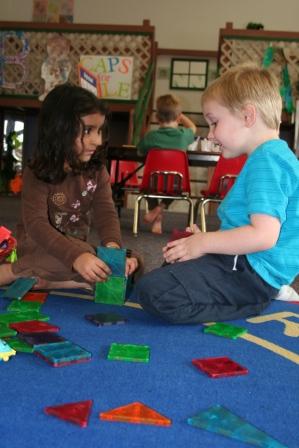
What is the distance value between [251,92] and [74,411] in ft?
2.28

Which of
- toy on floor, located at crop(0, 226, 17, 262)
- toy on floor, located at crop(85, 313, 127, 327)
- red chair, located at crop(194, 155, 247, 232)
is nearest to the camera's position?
toy on floor, located at crop(85, 313, 127, 327)

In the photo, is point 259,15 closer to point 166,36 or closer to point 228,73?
point 166,36

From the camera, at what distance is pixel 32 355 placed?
801mm

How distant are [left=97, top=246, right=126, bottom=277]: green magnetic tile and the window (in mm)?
4502

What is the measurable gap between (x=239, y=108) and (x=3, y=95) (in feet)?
13.3

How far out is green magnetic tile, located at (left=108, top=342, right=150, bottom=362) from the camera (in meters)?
0.79

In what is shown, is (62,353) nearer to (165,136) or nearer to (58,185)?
(58,185)

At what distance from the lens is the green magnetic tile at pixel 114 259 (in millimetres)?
1149

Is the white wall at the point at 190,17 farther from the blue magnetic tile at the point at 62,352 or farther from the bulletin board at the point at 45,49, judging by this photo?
the blue magnetic tile at the point at 62,352

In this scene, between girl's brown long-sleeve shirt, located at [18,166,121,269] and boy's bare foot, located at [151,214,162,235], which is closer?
girl's brown long-sleeve shirt, located at [18,166,121,269]

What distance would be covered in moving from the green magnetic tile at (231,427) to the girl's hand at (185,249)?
0.43m

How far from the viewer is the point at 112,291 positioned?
1.16 m

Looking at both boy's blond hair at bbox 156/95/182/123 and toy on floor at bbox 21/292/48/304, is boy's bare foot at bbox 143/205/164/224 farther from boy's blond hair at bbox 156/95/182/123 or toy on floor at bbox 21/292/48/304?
toy on floor at bbox 21/292/48/304

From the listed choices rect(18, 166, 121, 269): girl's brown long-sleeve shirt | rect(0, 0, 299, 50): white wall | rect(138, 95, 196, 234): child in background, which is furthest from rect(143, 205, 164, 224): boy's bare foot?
rect(0, 0, 299, 50): white wall
